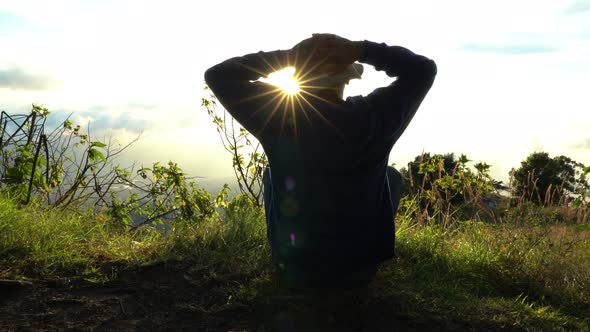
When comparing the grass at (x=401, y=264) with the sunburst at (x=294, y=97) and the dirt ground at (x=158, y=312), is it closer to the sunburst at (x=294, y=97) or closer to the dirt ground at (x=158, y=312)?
the dirt ground at (x=158, y=312)

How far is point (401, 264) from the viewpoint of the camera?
3.49m

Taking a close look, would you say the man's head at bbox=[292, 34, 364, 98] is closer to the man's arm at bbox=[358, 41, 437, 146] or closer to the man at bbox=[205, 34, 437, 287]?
the man at bbox=[205, 34, 437, 287]

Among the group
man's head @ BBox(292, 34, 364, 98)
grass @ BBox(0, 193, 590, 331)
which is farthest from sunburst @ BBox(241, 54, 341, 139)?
grass @ BBox(0, 193, 590, 331)

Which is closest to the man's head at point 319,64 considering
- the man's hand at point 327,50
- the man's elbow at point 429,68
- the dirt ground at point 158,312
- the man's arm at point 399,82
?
the man's hand at point 327,50

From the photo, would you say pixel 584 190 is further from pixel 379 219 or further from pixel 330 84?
pixel 330 84

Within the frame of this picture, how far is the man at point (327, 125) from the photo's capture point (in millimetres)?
2129

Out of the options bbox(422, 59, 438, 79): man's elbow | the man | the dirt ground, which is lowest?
the dirt ground

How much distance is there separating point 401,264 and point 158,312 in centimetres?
169

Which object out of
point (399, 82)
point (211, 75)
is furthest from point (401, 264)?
point (211, 75)

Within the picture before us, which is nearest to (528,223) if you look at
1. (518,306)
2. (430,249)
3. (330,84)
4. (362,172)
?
(430,249)

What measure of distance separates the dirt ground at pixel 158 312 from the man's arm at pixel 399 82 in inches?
39.6

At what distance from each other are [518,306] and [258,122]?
A: 1.99m

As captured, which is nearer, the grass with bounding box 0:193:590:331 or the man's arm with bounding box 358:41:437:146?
the man's arm with bounding box 358:41:437:146

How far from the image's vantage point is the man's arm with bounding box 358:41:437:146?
2.15 m
